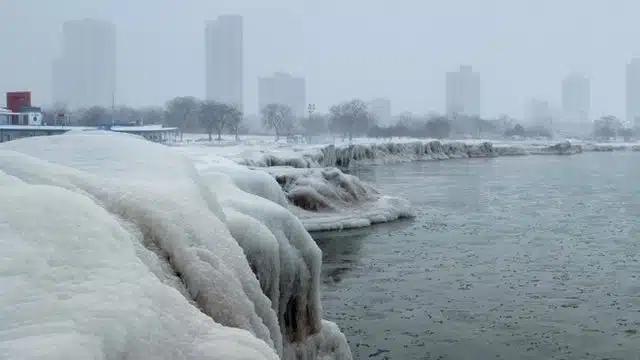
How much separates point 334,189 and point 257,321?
26017 millimetres

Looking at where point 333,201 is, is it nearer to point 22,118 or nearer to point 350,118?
point 22,118

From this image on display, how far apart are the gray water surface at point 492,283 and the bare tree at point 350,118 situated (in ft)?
369

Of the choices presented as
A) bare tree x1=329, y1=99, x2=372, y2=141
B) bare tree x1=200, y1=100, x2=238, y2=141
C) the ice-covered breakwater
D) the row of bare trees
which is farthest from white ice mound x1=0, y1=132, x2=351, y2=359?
bare tree x1=329, y1=99, x2=372, y2=141

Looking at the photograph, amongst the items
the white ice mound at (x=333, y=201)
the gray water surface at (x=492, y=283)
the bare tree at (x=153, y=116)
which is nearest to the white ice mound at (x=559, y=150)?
the bare tree at (x=153, y=116)

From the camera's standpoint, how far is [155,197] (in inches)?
229

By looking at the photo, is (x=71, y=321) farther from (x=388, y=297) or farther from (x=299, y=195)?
(x=299, y=195)

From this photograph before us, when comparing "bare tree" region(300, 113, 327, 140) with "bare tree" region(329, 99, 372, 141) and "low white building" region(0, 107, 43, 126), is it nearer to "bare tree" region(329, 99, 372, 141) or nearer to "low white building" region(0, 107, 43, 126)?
"bare tree" region(329, 99, 372, 141)

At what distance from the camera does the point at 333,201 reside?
101 feet

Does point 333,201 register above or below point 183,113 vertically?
below

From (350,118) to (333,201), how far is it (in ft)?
371

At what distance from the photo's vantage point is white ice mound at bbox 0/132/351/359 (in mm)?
3434

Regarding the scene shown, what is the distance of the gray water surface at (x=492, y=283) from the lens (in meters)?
12.2

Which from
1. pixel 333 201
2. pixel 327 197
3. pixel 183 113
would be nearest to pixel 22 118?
pixel 327 197

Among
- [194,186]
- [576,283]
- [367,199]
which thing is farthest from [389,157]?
[194,186]
